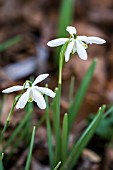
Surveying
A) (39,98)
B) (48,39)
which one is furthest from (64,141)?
(48,39)

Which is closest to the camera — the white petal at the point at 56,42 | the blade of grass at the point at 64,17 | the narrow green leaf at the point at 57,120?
the white petal at the point at 56,42

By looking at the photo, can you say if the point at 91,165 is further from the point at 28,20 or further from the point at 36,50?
the point at 28,20

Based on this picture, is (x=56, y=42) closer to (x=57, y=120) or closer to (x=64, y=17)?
(x=57, y=120)

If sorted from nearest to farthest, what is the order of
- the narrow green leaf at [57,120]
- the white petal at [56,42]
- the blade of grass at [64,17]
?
the white petal at [56,42] < the narrow green leaf at [57,120] < the blade of grass at [64,17]

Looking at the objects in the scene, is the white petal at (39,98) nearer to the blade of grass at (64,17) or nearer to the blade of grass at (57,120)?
the blade of grass at (57,120)

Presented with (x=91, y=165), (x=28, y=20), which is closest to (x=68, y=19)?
(x=28, y=20)

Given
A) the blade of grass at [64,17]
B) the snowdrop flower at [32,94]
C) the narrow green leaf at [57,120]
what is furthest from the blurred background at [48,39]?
the snowdrop flower at [32,94]

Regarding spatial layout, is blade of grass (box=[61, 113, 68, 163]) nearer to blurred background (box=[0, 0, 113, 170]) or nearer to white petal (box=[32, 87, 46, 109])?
white petal (box=[32, 87, 46, 109])
